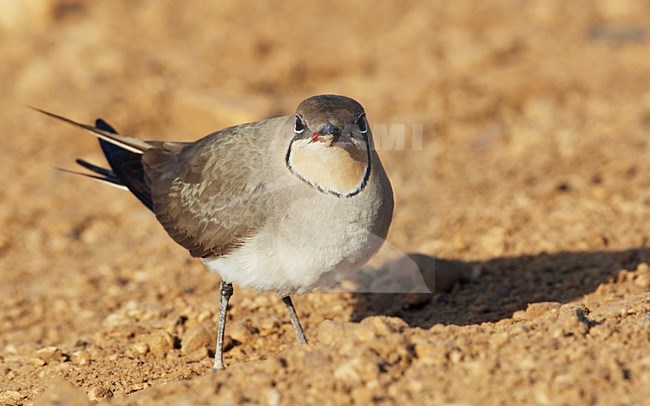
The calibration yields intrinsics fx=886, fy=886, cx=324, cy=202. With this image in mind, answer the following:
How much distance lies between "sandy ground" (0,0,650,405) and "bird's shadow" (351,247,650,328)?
0.03 meters

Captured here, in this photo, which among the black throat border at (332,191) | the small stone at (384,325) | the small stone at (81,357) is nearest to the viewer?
the small stone at (384,325)

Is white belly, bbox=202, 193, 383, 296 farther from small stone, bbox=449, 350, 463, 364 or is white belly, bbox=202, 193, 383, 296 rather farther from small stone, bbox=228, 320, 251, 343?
small stone, bbox=449, 350, 463, 364

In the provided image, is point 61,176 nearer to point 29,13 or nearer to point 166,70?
point 166,70

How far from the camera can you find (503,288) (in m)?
7.33

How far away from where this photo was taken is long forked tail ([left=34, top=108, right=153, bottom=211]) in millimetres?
7191

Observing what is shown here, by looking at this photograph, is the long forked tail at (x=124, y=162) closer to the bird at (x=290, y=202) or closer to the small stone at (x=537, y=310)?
the bird at (x=290, y=202)

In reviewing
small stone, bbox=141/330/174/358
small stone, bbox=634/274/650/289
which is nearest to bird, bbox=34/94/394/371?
small stone, bbox=141/330/174/358

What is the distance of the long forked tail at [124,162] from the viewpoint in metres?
7.19

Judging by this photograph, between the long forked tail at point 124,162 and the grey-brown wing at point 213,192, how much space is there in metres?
0.16

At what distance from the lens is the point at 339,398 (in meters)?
4.38

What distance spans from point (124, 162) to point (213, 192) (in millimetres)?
1349

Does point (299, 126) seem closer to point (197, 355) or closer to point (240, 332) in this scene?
point (240, 332)

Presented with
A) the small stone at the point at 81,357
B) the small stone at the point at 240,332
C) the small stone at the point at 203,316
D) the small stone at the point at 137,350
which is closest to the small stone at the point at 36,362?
the small stone at the point at 81,357

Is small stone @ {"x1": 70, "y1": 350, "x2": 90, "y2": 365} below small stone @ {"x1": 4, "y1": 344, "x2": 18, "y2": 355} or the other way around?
below
